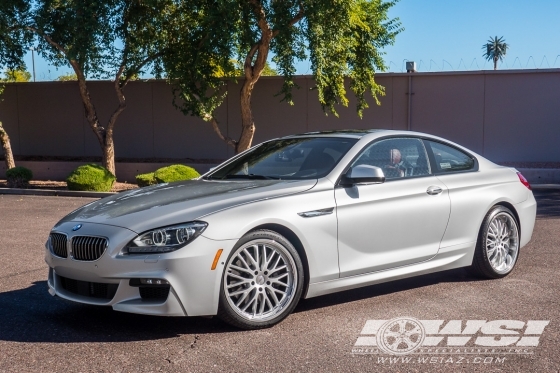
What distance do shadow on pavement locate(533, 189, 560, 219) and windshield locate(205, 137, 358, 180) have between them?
701 centimetres

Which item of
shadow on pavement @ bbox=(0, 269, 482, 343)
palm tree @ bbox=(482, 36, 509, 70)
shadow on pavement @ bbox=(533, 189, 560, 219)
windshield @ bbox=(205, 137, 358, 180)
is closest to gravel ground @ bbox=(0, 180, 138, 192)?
shadow on pavement @ bbox=(533, 189, 560, 219)

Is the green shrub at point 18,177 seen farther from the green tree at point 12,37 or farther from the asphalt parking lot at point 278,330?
the asphalt parking lot at point 278,330

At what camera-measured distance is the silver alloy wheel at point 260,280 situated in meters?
5.50

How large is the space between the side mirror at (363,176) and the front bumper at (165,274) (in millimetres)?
1320

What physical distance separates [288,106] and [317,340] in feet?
61.0

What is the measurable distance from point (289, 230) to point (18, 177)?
1581cm

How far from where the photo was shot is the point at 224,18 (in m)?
17.2

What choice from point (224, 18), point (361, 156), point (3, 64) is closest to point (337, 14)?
point (224, 18)

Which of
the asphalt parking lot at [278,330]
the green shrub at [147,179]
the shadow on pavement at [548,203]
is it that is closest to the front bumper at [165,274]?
the asphalt parking lot at [278,330]

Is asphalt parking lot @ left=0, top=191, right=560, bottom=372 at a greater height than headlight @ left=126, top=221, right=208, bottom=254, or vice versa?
headlight @ left=126, top=221, right=208, bottom=254

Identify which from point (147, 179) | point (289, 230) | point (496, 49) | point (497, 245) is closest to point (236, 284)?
point (289, 230)

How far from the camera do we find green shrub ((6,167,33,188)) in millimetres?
19859

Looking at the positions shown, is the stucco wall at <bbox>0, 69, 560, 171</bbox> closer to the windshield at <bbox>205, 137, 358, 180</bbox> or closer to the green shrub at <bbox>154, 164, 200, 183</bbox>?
the green shrub at <bbox>154, 164, 200, 183</bbox>

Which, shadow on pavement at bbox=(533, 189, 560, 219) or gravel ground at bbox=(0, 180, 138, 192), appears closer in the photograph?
shadow on pavement at bbox=(533, 189, 560, 219)
